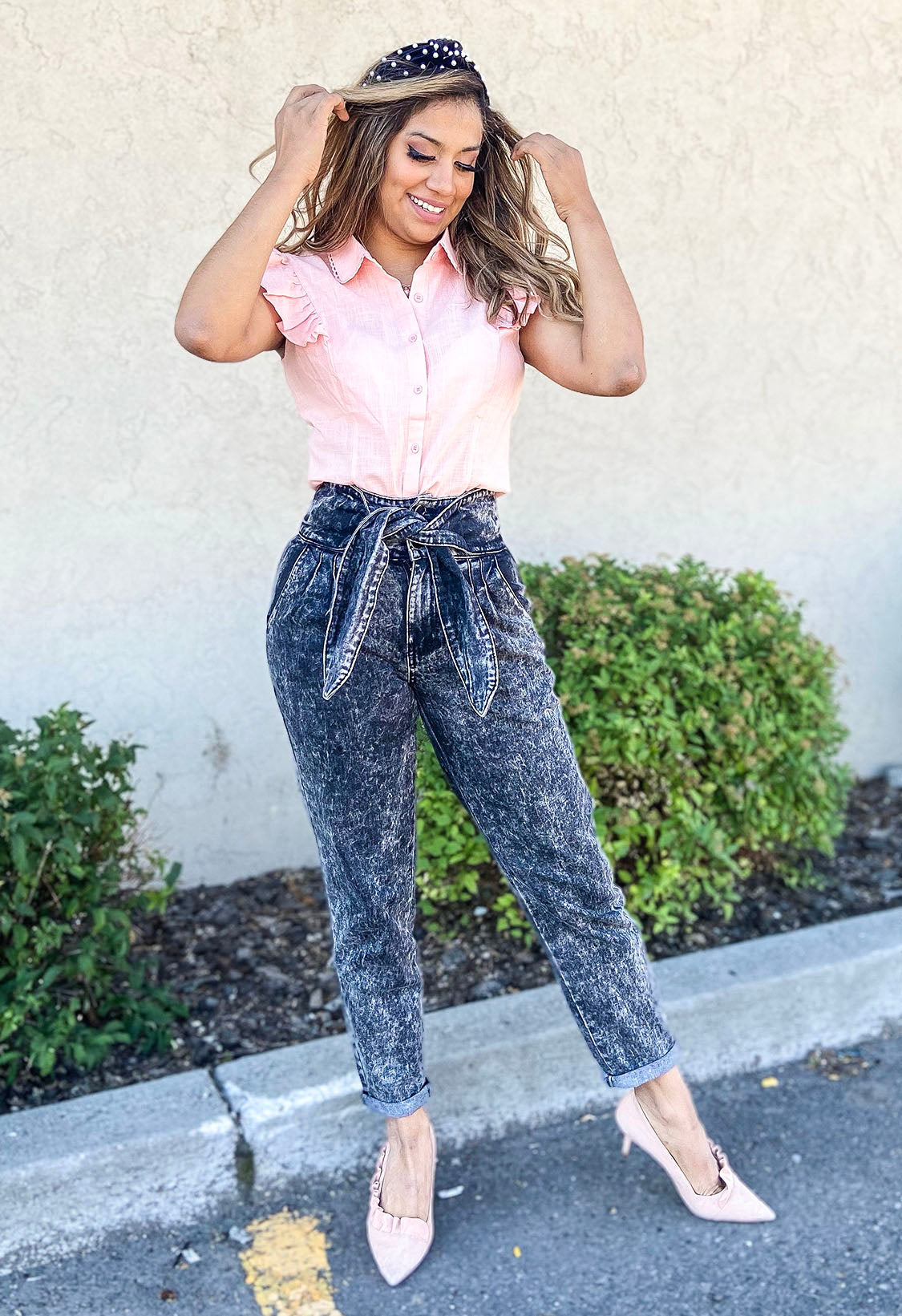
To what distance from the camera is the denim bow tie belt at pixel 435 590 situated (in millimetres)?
2035

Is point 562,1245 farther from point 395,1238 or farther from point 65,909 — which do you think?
point 65,909

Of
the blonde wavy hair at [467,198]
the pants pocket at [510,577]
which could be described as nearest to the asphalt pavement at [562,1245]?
the pants pocket at [510,577]

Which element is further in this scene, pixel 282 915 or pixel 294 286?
pixel 282 915

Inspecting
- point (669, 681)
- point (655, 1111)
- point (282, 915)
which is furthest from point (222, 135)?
point (655, 1111)

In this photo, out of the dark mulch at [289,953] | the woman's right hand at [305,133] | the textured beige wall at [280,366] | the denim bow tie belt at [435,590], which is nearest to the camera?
the woman's right hand at [305,133]

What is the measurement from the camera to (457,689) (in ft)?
6.93

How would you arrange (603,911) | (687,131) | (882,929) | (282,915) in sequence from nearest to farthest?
(603,911) → (882,929) → (282,915) → (687,131)

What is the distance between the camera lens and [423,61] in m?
1.99

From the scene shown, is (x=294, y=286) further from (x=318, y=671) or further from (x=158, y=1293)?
(x=158, y=1293)

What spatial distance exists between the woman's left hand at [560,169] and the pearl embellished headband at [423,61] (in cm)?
14

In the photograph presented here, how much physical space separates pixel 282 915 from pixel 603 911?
4.81 feet

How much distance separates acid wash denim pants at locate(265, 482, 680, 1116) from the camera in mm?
2064

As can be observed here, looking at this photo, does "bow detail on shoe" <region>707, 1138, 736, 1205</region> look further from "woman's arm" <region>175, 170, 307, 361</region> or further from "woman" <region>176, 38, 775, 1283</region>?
"woman's arm" <region>175, 170, 307, 361</region>

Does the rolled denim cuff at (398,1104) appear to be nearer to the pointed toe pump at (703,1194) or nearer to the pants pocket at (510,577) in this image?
the pointed toe pump at (703,1194)
